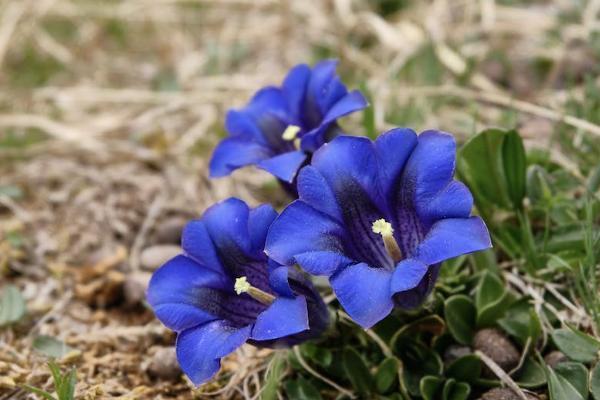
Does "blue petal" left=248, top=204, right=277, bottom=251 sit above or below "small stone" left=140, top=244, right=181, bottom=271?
above

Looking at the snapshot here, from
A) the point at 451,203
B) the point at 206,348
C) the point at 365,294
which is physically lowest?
the point at 206,348

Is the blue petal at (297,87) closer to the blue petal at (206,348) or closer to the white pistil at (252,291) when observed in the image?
the white pistil at (252,291)

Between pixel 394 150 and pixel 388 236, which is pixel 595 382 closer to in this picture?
pixel 388 236

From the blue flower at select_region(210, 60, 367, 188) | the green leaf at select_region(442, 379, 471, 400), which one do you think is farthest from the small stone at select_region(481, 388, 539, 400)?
the blue flower at select_region(210, 60, 367, 188)

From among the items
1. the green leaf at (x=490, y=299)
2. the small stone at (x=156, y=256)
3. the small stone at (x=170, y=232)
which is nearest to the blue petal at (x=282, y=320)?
the green leaf at (x=490, y=299)

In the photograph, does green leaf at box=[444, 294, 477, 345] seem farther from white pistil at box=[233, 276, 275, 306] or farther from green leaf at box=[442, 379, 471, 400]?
white pistil at box=[233, 276, 275, 306]

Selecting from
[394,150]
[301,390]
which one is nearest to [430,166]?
[394,150]
